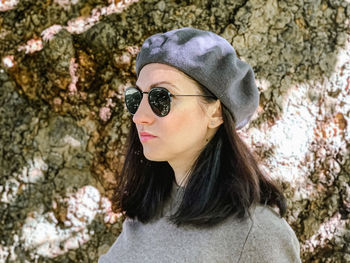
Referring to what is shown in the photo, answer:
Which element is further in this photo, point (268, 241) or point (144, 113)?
point (144, 113)

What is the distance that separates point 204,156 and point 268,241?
1.41 ft

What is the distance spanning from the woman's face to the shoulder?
0.38m

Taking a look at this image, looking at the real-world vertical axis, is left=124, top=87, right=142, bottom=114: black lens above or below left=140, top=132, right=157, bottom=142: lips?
above

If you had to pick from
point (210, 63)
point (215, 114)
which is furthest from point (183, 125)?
point (210, 63)

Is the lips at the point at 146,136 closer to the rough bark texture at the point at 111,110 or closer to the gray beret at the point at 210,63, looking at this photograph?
the gray beret at the point at 210,63

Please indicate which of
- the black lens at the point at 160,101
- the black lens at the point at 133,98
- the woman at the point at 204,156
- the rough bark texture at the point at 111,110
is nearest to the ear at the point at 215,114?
the woman at the point at 204,156

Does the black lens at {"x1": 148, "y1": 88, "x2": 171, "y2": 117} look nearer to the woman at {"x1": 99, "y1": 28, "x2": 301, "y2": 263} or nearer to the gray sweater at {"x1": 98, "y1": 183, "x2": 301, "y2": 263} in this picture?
the woman at {"x1": 99, "y1": 28, "x2": 301, "y2": 263}

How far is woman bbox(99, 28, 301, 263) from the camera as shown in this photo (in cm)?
165

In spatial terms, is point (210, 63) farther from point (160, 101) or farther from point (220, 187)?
point (220, 187)

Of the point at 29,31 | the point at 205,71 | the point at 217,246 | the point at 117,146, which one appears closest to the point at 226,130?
the point at 205,71

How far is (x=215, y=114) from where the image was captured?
1.80m

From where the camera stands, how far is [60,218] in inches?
104

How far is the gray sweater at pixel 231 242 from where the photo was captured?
1.62m

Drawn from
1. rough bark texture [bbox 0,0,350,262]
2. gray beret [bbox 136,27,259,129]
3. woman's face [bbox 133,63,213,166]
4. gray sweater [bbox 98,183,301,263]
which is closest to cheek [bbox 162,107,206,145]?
woman's face [bbox 133,63,213,166]
